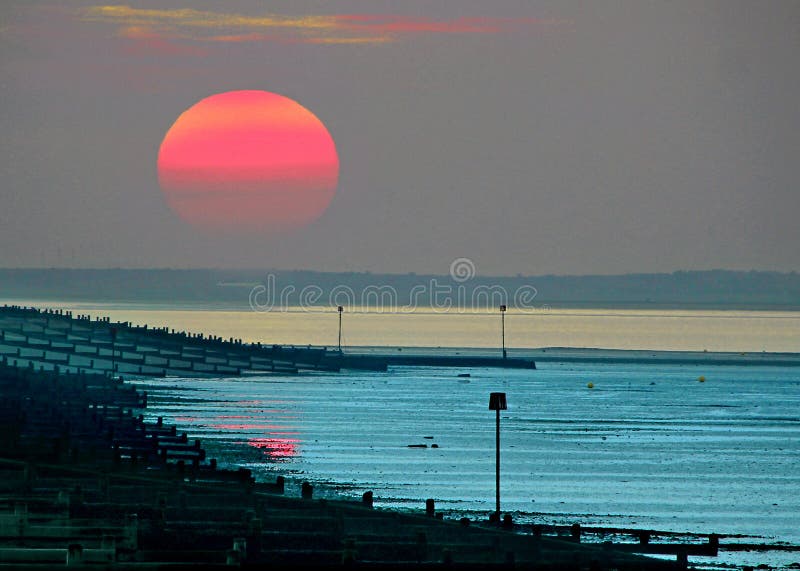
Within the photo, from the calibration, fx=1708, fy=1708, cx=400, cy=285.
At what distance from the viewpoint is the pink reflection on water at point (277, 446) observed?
2569 inches

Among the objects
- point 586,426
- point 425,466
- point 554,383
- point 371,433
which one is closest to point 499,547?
point 425,466

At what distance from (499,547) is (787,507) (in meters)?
26.0

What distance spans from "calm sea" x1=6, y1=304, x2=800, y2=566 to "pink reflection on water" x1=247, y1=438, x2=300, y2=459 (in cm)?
12

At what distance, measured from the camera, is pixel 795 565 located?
38656 millimetres

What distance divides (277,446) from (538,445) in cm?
1183

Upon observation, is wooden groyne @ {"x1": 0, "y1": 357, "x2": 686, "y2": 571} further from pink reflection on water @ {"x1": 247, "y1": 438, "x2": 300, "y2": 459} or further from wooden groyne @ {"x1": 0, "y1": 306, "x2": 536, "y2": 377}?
wooden groyne @ {"x1": 0, "y1": 306, "x2": 536, "y2": 377}

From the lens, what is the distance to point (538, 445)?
241 feet

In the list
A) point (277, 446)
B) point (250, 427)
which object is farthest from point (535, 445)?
point (250, 427)

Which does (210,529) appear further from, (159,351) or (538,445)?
(159,351)

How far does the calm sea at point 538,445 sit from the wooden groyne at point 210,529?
405 inches

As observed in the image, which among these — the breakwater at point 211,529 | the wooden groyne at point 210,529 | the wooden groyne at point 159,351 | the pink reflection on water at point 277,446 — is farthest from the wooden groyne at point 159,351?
the breakwater at point 211,529

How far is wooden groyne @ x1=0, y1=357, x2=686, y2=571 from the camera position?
24.2m

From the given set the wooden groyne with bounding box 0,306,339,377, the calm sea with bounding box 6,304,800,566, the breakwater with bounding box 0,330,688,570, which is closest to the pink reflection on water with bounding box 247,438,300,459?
the calm sea with bounding box 6,304,800,566

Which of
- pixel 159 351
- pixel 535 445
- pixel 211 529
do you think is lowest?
pixel 211 529
